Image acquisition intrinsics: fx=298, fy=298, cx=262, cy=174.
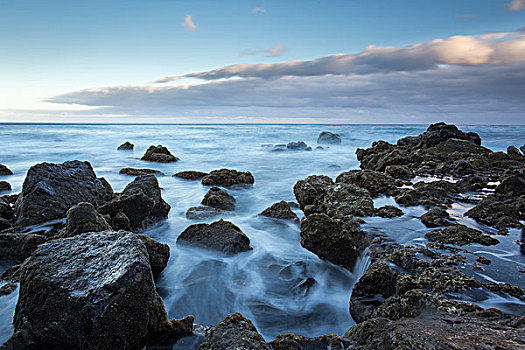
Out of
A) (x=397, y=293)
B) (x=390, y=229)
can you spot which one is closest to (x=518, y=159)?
(x=390, y=229)

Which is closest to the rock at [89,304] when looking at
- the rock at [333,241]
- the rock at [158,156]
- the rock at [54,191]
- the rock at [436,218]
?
the rock at [333,241]

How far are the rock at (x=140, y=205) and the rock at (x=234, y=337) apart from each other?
132 inches

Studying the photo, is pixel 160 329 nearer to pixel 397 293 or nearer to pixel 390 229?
pixel 397 293

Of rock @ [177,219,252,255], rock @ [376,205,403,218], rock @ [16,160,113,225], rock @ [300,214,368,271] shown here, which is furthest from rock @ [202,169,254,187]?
rock @ [300,214,368,271]

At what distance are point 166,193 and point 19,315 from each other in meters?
6.13

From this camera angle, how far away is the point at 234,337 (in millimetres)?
2189

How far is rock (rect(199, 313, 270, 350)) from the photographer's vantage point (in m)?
2.12

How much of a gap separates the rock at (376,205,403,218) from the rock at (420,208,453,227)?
414 millimetres

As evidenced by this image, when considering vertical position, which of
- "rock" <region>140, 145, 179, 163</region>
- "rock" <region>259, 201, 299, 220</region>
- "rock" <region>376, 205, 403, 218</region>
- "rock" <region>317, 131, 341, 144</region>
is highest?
"rock" <region>376, 205, 403, 218</region>

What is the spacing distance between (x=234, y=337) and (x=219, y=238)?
2.77 meters

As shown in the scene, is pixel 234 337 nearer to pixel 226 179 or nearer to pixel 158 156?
pixel 226 179

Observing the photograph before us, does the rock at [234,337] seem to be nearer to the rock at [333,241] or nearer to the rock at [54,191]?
the rock at [333,241]

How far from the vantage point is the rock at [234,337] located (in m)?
2.12

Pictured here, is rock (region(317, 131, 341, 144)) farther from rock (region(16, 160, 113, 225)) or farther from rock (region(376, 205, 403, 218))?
rock (region(16, 160, 113, 225))
